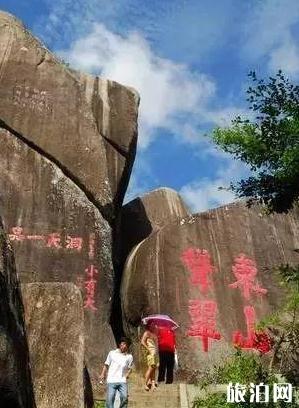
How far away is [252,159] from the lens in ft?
23.8

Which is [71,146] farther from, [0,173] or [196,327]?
[196,327]

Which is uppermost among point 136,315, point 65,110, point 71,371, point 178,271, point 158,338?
point 65,110

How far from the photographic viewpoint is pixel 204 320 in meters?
11.9

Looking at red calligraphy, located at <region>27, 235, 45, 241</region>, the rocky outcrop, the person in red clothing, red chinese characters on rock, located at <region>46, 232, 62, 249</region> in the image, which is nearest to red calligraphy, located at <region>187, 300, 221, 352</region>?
the person in red clothing

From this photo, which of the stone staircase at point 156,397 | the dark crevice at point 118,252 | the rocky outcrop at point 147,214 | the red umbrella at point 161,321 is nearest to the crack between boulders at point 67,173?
the dark crevice at point 118,252

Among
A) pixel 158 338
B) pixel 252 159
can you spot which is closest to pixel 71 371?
pixel 252 159

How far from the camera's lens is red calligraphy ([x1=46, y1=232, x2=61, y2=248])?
12.0m

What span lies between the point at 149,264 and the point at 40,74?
524 centimetres

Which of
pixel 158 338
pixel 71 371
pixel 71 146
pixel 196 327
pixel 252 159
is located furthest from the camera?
pixel 71 146

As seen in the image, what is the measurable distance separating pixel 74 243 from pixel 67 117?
10.5ft

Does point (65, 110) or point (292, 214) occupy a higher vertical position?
point (65, 110)

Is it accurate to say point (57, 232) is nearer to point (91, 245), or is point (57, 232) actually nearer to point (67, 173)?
point (91, 245)

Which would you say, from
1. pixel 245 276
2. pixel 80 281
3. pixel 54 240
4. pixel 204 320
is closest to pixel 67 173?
pixel 54 240

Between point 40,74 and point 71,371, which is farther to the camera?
point 40,74
